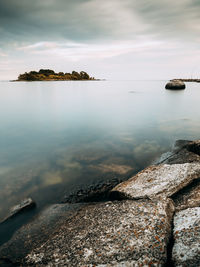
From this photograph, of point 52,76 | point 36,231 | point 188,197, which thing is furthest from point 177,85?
point 52,76

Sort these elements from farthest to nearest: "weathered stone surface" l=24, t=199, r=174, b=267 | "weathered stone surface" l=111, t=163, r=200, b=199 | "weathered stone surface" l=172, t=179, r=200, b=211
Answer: "weathered stone surface" l=111, t=163, r=200, b=199 → "weathered stone surface" l=172, t=179, r=200, b=211 → "weathered stone surface" l=24, t=199, r=174, b=267

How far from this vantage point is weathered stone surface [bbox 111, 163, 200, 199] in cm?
393

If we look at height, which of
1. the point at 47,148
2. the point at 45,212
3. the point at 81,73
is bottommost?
the point at 45,212

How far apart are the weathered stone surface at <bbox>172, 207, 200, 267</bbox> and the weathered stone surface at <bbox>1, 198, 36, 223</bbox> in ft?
Result: 13.0

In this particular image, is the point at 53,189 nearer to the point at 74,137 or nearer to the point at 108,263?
the point at 108,263

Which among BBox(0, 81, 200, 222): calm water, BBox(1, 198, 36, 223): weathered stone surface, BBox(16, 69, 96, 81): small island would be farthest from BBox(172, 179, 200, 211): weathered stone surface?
BBox(16, 69, 96, 81): small island

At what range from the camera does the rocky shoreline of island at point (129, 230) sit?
7.91 feet

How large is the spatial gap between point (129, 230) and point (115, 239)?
29cm

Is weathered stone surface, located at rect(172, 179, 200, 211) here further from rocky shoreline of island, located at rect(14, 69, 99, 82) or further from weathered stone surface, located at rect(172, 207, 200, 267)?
rocky shoreline of island, located at rect(14, 69, 99, 82)

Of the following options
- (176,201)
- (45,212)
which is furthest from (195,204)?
(45,212)

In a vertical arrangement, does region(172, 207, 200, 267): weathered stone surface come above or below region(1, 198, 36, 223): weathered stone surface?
above

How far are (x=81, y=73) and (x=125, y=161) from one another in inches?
6482

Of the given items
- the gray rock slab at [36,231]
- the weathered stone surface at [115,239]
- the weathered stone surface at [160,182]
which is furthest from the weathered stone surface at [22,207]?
the weathered stone surface at [160,182]

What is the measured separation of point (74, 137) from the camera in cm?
1122
